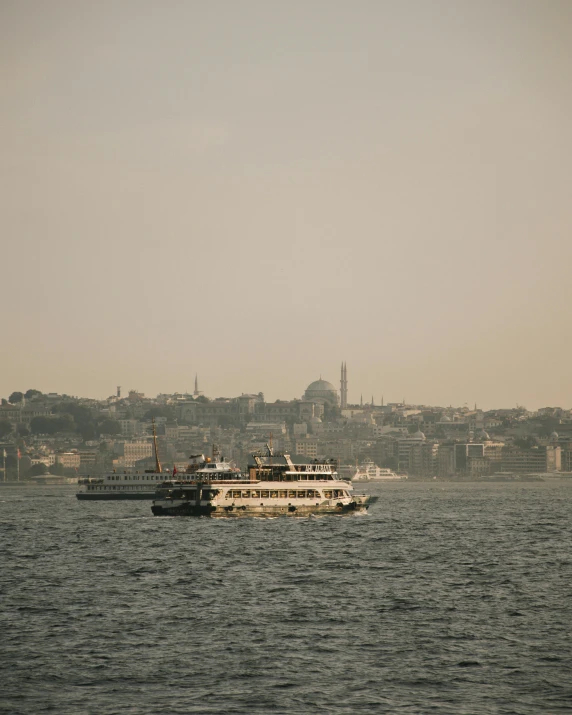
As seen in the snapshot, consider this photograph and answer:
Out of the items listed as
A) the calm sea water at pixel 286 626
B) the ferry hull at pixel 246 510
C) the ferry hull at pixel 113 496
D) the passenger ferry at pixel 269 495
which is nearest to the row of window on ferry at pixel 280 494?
the passenger ferry at pixel 269 495

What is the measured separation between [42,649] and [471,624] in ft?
38.0

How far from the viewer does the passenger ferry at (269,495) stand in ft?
278

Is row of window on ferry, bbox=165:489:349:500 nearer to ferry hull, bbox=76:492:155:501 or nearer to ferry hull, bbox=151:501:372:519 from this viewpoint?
ferry hull, bbox=151:501:372:519

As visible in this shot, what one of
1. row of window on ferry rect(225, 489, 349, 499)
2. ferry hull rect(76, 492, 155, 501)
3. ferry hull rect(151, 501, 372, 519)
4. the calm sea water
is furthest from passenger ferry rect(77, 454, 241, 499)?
the calm sea water

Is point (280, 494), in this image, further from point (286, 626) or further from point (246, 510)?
point (286, 626)

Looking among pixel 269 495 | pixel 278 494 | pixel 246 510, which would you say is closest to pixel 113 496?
pixel 269 495

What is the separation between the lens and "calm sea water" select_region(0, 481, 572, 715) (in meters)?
26.9

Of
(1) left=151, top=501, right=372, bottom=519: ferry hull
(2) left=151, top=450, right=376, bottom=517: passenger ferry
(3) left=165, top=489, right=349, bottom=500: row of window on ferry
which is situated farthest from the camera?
(3) left=165, top=489, right=349, bottom=500: row of window on ferry

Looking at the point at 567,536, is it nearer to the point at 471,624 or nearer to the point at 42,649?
the point at 471,624

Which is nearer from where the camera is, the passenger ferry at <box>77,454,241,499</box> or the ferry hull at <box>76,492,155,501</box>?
the ferry hull at <box>76,492,155,501</box>

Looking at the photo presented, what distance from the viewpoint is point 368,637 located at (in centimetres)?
3347

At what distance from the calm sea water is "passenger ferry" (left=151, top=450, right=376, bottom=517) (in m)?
18.2

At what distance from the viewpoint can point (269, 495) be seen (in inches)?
3361

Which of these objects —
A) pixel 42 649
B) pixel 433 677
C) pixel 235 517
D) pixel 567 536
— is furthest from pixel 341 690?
pixel 235 517
